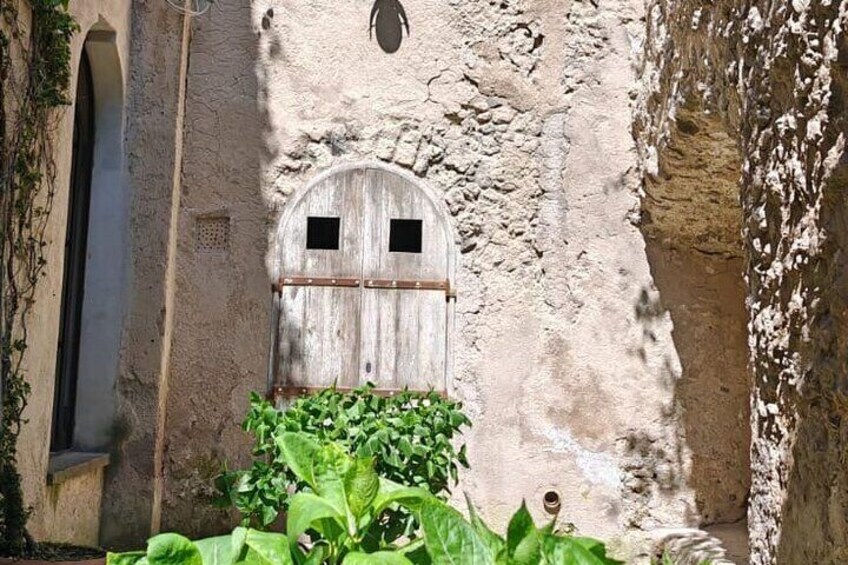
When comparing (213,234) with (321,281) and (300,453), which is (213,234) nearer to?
(321,281)

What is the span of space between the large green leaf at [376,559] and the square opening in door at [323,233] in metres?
5.14

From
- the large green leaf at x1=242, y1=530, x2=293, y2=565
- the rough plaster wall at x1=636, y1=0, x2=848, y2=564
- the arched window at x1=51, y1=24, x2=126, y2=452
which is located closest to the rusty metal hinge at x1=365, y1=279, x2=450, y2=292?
the arched window at x1=51, y1=24, x2=126, y2=452

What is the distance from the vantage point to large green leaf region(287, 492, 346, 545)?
108 centimetres

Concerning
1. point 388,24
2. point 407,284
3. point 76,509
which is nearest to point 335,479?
point 76,509

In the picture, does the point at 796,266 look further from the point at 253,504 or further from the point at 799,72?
the point at 253,504

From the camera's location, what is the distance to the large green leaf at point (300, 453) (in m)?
1.23

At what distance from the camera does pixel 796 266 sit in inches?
107

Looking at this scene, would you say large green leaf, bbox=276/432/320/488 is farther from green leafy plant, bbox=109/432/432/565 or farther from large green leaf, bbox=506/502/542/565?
large green leaf, bbox=506/502/542/565

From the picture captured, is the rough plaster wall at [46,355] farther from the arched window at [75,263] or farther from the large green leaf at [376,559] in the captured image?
→ the large green leaf at [376,559]

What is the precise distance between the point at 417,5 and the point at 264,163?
1310 mm

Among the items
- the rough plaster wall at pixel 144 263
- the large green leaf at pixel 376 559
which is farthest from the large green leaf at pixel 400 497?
the rough plaster wall at pixel 144 263

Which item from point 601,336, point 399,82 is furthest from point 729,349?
point 399,82

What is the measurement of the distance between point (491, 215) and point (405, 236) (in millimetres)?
510

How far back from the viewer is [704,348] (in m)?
6.01
